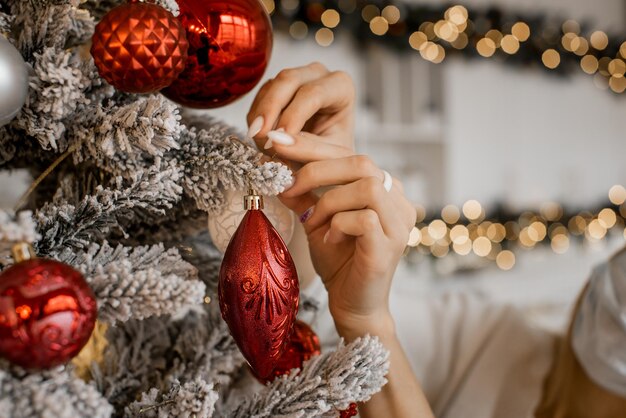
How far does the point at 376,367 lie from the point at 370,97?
235 cm

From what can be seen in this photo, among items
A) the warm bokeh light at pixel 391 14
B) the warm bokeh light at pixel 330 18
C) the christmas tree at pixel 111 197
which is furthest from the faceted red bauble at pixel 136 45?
the warm bokeh light at pixel 391 14

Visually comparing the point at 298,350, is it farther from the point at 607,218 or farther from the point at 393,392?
the point at 607,218

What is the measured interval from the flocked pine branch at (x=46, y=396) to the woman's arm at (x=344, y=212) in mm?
265

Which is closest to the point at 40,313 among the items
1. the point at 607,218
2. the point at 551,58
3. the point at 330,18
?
the point at 330,18

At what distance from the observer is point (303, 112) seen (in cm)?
55

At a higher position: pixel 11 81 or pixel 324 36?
pixel 11 81

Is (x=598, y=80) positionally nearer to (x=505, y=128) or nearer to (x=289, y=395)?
(x=505, y=128)

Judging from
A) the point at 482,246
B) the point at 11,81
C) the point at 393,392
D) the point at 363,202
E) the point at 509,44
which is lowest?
the point at 482,246

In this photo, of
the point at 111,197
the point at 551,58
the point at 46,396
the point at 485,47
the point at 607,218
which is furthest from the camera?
the point at 607,218

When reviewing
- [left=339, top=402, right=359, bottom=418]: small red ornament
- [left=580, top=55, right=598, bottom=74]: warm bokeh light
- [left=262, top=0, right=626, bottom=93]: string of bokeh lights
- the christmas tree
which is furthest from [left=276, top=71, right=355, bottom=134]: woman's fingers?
[left=580, top=55, right=598, bottom=74]: warm bokeh light

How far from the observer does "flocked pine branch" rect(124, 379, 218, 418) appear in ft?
1.12

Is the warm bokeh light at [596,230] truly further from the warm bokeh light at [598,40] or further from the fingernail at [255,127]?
the fingernail at [255,127]

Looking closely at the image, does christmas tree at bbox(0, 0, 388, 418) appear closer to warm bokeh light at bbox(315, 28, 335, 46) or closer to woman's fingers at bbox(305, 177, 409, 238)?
woman's fingers at bbox(305, 177, 409, 238)

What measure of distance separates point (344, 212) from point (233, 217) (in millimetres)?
118
